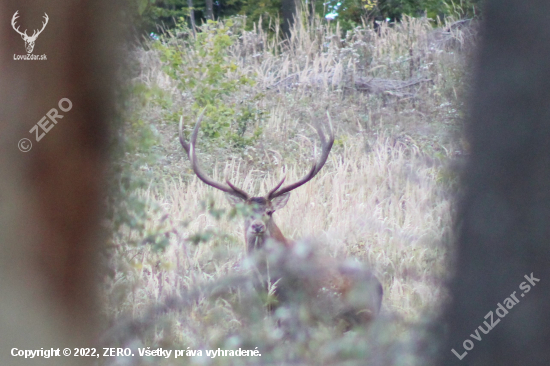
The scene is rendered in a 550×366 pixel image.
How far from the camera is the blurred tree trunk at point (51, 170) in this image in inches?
85.0

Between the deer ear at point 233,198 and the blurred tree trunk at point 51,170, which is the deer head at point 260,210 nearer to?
the deer ear at point 233,198

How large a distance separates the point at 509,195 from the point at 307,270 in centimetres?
219

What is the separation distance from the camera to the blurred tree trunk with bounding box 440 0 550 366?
5.37 ft

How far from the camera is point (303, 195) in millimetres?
5980

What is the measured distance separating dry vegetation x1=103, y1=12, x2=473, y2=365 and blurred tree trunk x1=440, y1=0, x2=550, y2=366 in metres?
0.44

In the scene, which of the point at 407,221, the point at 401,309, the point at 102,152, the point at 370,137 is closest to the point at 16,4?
the point at 102,152

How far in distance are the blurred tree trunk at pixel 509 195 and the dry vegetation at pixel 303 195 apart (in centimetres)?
44

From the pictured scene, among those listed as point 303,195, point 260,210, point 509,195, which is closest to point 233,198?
point 260,210

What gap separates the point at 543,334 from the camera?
1.67 metres

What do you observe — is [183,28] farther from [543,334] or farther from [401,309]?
[543,334]

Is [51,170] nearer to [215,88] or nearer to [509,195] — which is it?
[509,195]

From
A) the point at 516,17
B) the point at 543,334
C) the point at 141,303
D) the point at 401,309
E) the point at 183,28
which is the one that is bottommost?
the point at 401,309

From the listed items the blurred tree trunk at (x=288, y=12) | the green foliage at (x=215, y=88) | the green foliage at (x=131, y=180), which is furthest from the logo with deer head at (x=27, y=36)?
the blurred tree trunk at (x=288, y=12)

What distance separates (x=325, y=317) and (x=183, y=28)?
25.3 feet
